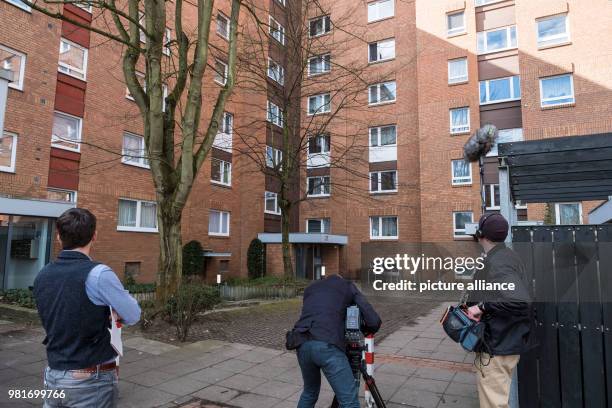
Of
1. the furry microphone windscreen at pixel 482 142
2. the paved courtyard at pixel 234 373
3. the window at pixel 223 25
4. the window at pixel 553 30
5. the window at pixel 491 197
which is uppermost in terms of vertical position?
the window at pixel 223 25

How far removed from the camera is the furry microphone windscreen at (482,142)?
692 centimetres

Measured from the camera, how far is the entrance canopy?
447cm

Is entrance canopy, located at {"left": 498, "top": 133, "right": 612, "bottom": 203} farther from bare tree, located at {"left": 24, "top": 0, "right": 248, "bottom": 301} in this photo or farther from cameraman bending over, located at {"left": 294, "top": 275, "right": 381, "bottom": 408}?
bare tree, located at {"left": 24, "top": 0, "right": 248, "bottom": 301}

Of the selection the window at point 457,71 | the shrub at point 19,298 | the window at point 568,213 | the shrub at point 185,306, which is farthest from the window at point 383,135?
the shrub at point 19,298

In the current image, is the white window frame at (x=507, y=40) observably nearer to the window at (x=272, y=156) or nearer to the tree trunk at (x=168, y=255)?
the window at (x=272, y=156)

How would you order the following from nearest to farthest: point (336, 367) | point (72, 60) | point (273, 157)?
point (336, 367)
point (72, 60)
point (273, 157)

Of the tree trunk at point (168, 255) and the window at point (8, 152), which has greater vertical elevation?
the window at point (8, 152)

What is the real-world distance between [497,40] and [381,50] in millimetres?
6728

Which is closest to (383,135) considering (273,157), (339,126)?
(339,126)

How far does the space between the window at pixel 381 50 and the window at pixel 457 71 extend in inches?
155

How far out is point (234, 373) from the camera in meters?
6.25

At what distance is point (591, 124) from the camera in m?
19.6

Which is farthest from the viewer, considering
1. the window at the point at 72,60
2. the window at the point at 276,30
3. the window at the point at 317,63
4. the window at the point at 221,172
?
the window at the point at 221,172

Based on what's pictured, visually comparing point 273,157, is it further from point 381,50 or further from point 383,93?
point 381,50
